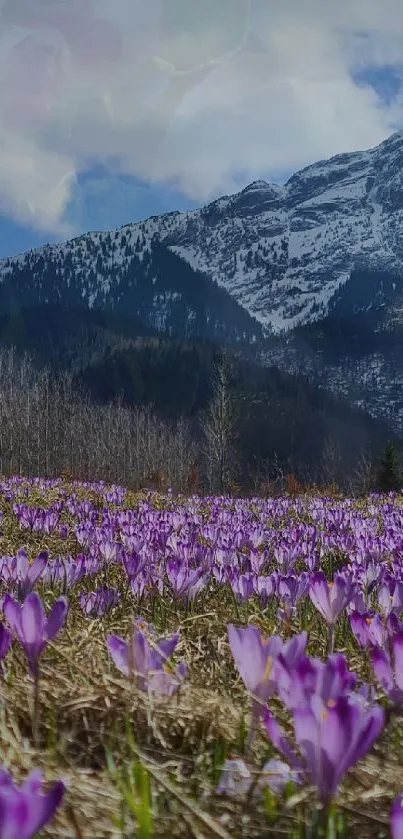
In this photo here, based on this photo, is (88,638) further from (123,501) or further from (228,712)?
(123,501)

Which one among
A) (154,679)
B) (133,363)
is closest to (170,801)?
(154,679)

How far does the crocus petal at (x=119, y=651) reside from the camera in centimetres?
139

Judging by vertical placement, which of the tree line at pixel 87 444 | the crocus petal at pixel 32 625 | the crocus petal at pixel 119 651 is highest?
the tree line at pixel 87 444

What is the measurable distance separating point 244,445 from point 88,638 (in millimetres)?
125193

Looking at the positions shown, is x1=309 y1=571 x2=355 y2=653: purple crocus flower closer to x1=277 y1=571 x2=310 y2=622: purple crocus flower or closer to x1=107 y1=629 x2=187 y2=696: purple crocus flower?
x1=277 y1=571 x2=310 y2=622: purple crocus flower

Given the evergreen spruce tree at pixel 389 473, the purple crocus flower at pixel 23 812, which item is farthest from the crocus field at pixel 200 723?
the evergreen spruce tree at pixel 389 473

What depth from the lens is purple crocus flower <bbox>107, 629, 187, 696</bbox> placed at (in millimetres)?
1403

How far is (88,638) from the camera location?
6.93 ft

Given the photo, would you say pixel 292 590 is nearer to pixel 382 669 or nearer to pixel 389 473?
pixel 382 669

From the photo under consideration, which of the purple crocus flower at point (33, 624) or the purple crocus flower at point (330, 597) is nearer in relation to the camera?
the purple crocus flower at point (33, 624)

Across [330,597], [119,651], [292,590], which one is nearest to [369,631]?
[330,597]

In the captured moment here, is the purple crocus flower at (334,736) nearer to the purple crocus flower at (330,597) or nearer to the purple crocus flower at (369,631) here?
the purple crocus flower at (369,631)

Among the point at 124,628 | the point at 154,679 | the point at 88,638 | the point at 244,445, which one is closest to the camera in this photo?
the point at 154,679

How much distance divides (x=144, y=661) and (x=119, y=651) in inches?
2.5
